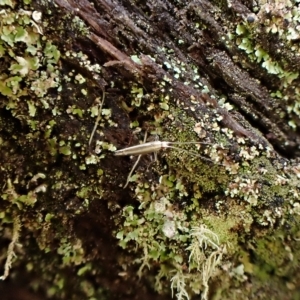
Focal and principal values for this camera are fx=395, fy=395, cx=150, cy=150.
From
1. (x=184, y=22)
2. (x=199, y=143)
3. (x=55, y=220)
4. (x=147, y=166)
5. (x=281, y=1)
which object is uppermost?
(x=281, y=1)

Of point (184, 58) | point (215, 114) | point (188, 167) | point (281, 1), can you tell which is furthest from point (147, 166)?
point (281, 1)

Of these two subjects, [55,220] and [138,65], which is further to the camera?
[55,220]

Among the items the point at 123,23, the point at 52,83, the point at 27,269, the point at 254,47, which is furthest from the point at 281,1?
the point at 27,269

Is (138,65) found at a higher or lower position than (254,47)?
lower

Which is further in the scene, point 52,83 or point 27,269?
point 27,269

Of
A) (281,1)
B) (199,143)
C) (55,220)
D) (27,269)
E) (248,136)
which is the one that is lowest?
(27,269)

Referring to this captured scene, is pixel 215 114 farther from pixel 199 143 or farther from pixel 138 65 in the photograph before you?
pixel 138 65

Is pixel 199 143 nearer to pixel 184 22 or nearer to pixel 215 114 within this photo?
pixel 215 114
